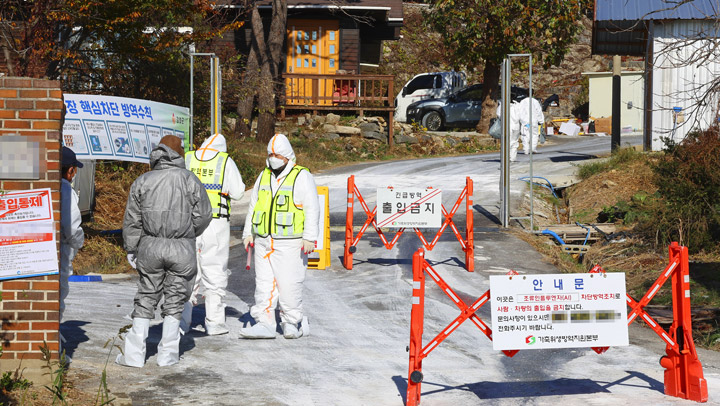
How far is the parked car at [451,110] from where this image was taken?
1240 inches

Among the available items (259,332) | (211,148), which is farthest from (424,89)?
(259,332)

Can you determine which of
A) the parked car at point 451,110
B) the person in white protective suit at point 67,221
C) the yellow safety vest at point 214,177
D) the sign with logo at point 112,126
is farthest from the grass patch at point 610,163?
the person in white protective suit at point 67,221

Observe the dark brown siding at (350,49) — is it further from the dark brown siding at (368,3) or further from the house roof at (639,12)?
the house roof at (639,12)

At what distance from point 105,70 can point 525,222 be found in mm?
9789

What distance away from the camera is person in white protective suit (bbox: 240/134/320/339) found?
327 inches

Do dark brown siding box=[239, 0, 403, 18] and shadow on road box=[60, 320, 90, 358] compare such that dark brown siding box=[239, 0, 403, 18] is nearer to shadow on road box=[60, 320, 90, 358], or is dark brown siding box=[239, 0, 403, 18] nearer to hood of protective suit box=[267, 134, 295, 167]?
shadow on road box=[60, 320, 90, 358]

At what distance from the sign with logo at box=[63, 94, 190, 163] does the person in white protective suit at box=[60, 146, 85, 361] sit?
5.20 m

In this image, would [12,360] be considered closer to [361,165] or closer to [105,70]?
[105,70]

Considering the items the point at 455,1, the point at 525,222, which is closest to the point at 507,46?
the point at 455,1

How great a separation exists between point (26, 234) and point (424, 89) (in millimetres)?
27177

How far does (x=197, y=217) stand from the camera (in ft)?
24.4

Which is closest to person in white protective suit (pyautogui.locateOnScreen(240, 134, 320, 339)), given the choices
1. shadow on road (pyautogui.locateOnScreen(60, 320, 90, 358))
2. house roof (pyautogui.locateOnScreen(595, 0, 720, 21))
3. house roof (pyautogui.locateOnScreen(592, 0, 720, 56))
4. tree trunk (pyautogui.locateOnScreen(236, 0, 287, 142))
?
shadow on road (pyautogui.locateOnScreen(60, 320, 90, 358))

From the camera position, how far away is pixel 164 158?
24.6 ft

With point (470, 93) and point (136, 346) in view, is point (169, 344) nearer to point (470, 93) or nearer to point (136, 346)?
point (136, 346)
